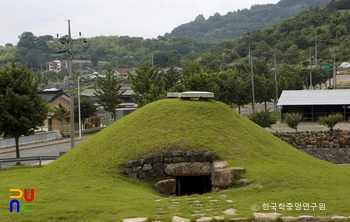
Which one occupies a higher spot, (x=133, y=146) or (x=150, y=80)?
(x=150, y=80)

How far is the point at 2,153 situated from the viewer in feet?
142

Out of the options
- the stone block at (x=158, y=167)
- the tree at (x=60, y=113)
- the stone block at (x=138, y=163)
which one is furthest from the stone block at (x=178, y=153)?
the tree at (x=60, y=113)

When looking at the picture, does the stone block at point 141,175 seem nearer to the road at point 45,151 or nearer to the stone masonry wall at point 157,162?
the stone masonry wall at point 157,162

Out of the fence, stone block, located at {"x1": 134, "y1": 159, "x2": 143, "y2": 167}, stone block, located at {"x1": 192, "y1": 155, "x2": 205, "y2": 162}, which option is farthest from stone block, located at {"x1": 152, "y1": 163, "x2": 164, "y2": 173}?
the fence

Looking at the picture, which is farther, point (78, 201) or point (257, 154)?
point (257, 154)

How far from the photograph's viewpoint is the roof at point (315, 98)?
55.1m

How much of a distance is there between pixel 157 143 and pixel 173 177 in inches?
65.2

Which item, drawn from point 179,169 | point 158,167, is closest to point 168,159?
point 158,167

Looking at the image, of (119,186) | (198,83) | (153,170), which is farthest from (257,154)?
(198,83)

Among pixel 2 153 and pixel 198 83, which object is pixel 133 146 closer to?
pixel 2 153

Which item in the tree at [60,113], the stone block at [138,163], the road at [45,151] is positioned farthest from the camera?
the tree at [60,113]

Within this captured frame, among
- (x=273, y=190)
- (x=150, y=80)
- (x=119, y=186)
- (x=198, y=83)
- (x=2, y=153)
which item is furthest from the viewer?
(x=150, y=80)

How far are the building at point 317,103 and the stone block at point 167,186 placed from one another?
38518mm

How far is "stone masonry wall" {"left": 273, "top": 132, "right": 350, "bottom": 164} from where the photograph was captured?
108ft
